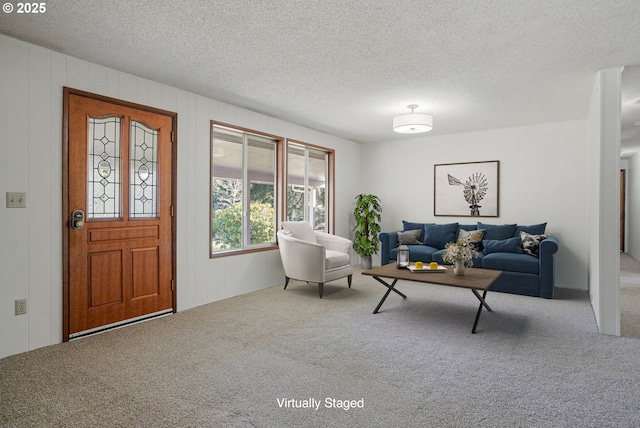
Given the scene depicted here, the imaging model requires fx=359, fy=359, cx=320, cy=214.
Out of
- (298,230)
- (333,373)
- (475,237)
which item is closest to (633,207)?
(475,237)

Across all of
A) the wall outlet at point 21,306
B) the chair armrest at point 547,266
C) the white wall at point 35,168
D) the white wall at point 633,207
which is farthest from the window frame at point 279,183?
the white wall at point 633,207

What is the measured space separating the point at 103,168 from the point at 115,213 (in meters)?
0.44

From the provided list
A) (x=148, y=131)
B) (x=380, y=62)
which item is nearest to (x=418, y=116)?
(x=380, y=62)

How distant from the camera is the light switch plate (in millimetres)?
2789

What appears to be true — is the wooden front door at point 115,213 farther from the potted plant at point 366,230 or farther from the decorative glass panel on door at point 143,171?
the potted plant at point 366,230

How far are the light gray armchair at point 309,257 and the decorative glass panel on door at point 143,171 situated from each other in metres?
1.74

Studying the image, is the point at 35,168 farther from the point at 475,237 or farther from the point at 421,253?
the point at 475,237

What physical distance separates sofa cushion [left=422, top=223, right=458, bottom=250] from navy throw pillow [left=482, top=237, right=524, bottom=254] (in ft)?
2.43

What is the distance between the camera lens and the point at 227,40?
2852 mm

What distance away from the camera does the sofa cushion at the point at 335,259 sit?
471 cm

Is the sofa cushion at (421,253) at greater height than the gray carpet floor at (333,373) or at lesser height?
greater

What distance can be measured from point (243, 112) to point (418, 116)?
90.3 inches

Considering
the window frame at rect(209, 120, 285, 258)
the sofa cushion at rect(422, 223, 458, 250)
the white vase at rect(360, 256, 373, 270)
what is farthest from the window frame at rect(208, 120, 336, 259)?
the sofa cushion at rect(422, 223, 458, 250)

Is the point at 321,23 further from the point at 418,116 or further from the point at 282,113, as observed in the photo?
the point at 282,113
